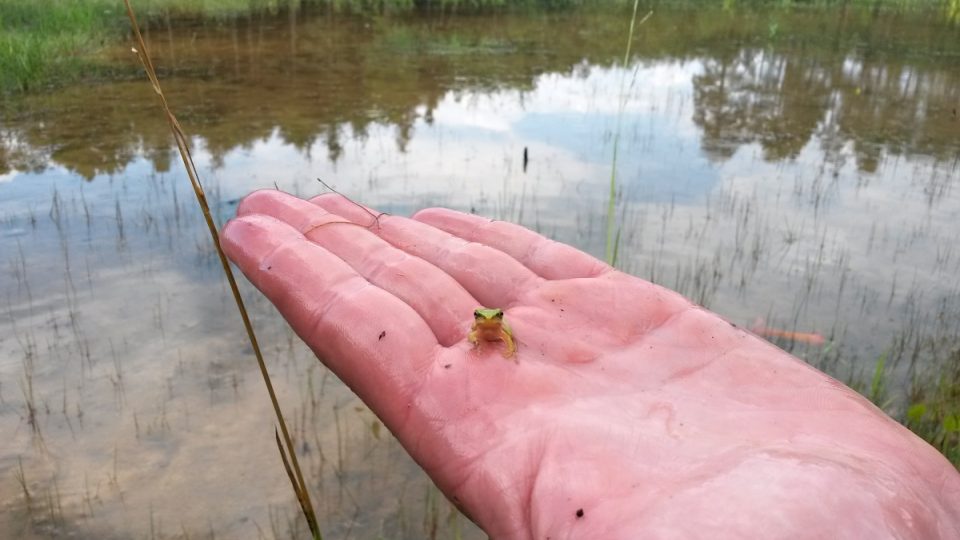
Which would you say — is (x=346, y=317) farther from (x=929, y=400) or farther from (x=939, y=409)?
(x=929, y=400)

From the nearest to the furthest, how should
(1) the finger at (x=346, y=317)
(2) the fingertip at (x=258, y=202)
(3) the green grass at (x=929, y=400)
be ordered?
(1) the finger at (x=346, y=317), (3) the green grass at (x=929, y=400), (2) the fingertip at (x=258, y=202)

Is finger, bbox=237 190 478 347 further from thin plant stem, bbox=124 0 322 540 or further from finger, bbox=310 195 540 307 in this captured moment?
thin plant stem, bbox=124 0 322 540

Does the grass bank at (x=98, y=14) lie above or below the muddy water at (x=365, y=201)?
above

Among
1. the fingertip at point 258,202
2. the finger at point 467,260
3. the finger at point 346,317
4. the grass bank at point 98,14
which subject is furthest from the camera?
the grass bank at point 98,14

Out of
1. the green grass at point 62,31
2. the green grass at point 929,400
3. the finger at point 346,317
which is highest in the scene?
the green grass at point 62,31

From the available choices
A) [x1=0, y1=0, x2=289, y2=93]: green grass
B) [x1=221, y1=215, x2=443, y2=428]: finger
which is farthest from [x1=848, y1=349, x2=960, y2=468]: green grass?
[x1=0, y1=0, x2=289, y2=93]: green grass

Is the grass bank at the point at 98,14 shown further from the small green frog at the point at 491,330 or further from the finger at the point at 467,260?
the small green frog at the point at 491,330

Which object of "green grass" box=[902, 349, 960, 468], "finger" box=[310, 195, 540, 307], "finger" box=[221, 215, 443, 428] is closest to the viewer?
"finger" box=[221, 215, 443, 428]

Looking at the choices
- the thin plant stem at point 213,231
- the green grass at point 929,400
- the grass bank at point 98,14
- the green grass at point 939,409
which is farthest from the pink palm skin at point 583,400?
the grass bank at point 98,14
